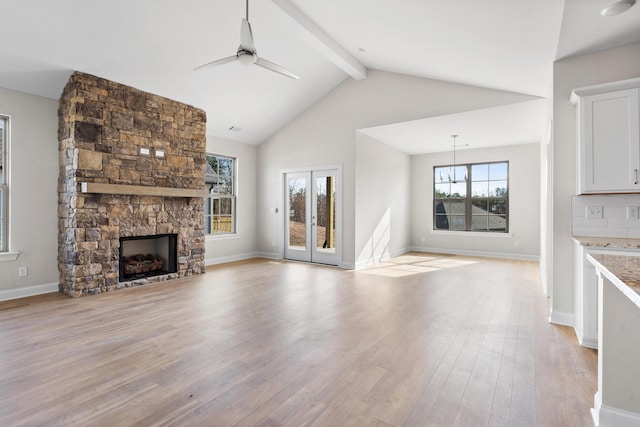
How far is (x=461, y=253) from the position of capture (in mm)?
8352

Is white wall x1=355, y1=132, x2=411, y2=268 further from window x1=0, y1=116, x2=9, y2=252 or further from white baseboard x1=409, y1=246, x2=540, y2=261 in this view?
window x1=0, y1=116, x2=9, y2=252

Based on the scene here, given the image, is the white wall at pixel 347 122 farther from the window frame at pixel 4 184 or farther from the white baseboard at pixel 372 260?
the window frame at pixel 4 184

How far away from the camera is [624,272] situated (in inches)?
52.1

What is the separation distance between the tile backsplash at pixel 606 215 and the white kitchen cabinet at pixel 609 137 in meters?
0.30

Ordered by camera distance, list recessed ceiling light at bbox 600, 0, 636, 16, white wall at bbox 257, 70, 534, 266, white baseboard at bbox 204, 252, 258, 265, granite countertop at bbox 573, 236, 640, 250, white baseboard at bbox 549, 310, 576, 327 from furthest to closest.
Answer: white baseboard at bbox 204, 252, 258, 265, white wall at bbox 257, 70, 534, 266, white baseboard at bbox 549, 310, 576, 327, granite countertop at bbox 573, 236, 640, 250, recessed ceiling light at bbox 600, 0, 636, 16

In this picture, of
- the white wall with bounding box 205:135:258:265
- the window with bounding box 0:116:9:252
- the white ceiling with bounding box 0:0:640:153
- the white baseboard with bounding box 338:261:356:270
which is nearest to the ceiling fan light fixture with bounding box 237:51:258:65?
the white ceiling with bounding box 0:0:640:153

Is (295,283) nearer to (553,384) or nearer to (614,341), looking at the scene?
(553,384)

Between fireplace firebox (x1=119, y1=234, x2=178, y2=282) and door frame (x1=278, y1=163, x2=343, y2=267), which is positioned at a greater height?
door frame (x1=278, y1=163, x2=343, y2=267)

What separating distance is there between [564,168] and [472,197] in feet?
17.0

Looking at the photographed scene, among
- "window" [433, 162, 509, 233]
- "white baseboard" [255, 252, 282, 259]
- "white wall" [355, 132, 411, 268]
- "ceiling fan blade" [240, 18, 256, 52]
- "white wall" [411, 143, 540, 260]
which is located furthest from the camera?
"window" [433, 162, 509, 233]

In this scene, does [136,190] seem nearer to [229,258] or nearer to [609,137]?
[229,258]

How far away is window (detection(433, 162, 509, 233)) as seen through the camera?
7.95m

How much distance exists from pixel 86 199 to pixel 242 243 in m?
3.62

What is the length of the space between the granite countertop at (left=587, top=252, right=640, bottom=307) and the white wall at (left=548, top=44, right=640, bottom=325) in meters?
2.13
